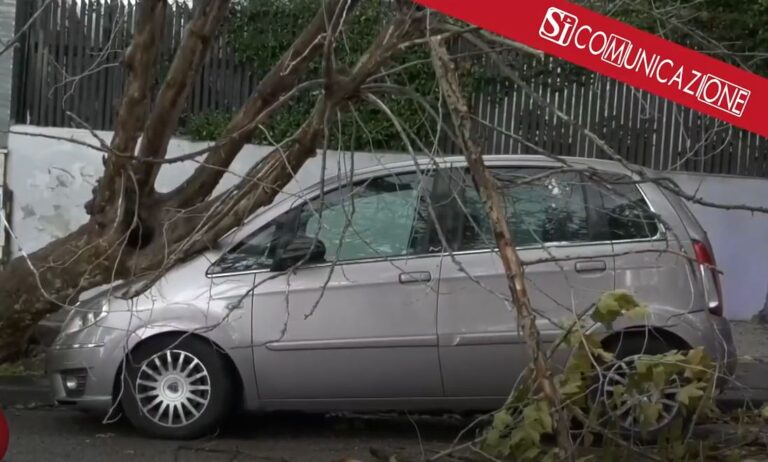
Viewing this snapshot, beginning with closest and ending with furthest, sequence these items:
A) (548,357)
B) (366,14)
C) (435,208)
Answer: (548,357), (435,208), (366,14)

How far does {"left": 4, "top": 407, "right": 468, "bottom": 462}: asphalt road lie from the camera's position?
620 cm

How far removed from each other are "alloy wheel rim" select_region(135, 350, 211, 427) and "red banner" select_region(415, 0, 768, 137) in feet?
8.32

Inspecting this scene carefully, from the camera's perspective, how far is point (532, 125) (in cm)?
1072

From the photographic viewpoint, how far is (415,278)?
21.0 ft

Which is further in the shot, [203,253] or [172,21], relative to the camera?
[172,21]

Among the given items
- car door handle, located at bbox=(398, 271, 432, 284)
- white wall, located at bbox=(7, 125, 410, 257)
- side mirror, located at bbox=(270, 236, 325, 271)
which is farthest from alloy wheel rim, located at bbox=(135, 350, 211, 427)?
white wall, located at bbox=(7, 125, 410, 257)

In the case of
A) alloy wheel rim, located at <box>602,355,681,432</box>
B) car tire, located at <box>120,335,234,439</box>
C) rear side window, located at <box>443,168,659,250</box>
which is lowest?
car tire, located at <box>120,335,234,439</box>

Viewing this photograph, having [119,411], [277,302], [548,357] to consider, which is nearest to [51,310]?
[119,411]

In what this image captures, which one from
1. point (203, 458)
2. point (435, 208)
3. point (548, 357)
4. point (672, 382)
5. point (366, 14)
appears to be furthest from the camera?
point (366, 14)

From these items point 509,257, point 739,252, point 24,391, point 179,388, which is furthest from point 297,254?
point 739,252

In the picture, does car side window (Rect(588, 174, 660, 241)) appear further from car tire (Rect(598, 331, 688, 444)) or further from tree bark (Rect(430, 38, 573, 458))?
tree bark (Rect(430, 38, 573, 458))

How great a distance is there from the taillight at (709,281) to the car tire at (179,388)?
285 cm

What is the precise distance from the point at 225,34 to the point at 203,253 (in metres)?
4.66

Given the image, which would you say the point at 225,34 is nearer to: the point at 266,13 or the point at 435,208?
the point at 266,13
